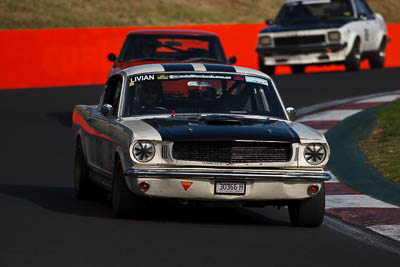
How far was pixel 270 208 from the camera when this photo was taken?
11477 mm

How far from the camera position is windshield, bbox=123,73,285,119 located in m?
10.9

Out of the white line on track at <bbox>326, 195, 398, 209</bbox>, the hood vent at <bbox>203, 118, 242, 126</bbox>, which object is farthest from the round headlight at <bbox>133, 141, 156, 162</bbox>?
the white line on track at <bbox>326, 195, 398, 209</bbox>

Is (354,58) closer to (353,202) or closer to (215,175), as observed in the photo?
(353,202)

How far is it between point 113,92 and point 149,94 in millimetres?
812

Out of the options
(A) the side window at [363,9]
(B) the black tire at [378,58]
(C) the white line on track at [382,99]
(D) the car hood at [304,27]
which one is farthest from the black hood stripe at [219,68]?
(B) the black tire at [378,58]

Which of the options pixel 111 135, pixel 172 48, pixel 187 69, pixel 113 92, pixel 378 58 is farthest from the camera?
pixel 378 58

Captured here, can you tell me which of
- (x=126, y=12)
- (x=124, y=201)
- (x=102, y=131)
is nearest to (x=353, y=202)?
(x=102, y=131)

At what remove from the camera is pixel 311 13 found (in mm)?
29047

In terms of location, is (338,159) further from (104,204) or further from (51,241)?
(51,241)

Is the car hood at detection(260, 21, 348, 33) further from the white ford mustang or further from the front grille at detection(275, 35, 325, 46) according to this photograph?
the white ford mustang

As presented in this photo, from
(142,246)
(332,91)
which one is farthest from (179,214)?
(332,91)

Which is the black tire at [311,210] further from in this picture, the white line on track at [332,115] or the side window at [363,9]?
the side window at [363,9]

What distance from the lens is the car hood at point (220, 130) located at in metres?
9.79

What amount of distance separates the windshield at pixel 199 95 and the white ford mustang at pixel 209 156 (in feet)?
0.05
